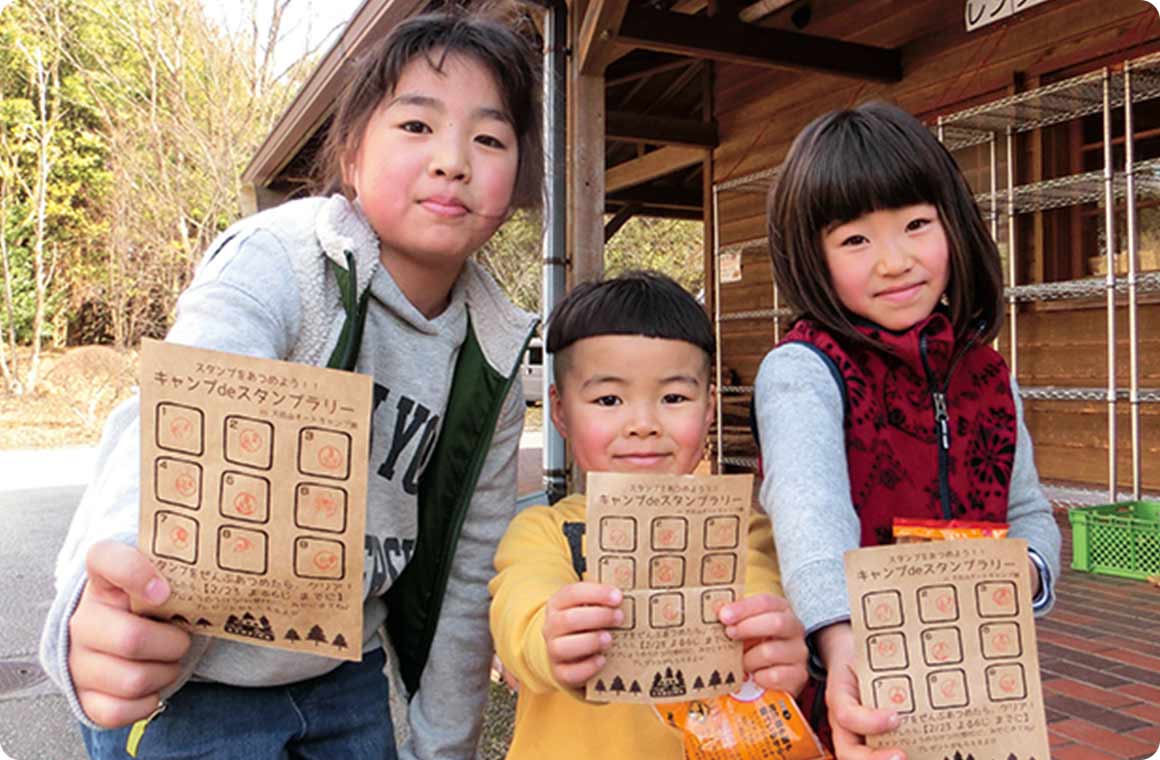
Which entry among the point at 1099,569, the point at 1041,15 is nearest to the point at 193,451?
the point at 1099,569

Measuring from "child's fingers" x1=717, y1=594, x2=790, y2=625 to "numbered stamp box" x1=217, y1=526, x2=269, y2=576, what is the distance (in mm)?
483

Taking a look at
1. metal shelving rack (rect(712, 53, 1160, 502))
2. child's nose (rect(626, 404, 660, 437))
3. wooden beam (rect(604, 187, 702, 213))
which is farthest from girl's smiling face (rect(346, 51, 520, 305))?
wooden beam (rect(604, 187, 702, 213))

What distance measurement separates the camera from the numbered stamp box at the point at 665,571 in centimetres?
97

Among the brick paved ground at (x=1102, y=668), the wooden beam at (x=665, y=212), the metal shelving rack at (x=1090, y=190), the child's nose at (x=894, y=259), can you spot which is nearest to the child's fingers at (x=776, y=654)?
the child's nose at (x=894, y=259)

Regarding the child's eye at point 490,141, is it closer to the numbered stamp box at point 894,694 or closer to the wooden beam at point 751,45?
the numbered stamp box at point 894,694

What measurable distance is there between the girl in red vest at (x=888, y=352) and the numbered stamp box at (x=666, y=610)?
0.19 metres

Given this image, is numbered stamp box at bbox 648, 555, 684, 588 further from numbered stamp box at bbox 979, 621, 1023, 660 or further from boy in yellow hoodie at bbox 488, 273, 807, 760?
numbered stamp box at bbox 979, 621, 1023, 660

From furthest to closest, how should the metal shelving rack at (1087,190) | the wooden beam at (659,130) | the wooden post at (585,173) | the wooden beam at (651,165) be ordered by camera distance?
the wooden beam at (651,165) < the wooden beam at (659,130) < the metal shelving rack at (1087,190) < the wooden post at (585,173)

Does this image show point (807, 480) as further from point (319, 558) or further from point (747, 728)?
point (319, 558)

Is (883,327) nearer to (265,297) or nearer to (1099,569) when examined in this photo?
(265,297)

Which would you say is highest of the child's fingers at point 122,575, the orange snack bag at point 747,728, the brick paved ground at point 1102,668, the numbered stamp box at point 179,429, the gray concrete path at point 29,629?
the numbered stamp box at point 179,429

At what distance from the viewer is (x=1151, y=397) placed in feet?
14.5

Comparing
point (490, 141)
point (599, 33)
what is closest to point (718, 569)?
point (490, 141)

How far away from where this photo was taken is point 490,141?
1275mm
